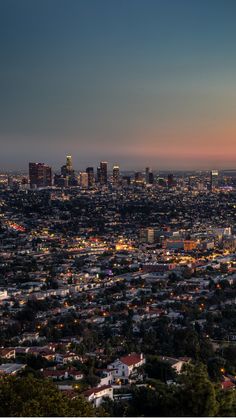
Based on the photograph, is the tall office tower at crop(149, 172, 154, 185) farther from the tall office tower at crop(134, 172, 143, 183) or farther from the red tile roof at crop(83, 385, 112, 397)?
the red tile roof at crop(83, 385, 112, 397)

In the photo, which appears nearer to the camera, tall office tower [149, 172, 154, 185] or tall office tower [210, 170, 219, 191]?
tall office tower [210, 170, 219, 191]

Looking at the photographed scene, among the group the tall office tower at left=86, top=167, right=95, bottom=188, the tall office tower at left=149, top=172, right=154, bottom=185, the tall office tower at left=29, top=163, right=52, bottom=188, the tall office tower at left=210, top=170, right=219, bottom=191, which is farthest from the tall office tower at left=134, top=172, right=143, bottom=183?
the tall office tower at left=29, top=163, right=52, bottom=188

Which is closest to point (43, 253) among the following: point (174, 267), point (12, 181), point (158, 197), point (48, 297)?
point (174, 267)

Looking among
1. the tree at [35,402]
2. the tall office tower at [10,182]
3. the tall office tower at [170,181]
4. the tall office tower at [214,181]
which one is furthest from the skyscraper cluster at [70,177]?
the tree at [35,402]

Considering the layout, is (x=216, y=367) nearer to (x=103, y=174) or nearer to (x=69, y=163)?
(x=69, y=163)

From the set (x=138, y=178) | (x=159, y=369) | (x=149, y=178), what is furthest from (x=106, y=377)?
(x=138, y=178)

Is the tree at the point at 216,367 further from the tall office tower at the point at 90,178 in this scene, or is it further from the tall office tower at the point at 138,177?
the tall office tower at the point at 138,177
